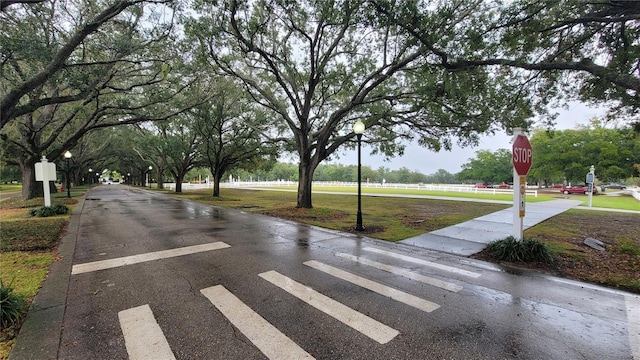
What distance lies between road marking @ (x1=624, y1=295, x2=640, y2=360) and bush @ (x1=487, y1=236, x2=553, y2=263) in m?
1.61

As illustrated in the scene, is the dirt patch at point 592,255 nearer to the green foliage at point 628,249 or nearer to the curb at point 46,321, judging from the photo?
the green foliage at point 628,249

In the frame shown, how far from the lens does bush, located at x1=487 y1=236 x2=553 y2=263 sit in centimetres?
Answer: 583

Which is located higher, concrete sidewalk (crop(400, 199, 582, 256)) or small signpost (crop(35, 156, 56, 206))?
small signpost (crop(35, 156, 56, 206))

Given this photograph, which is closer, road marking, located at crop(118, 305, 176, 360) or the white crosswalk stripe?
road marking, located at crop(118, 305, 176, 360)

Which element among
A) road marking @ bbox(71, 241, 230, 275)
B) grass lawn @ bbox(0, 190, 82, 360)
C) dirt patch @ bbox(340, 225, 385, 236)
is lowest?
dirt patch @ bbox(340, 225, 385, 236)

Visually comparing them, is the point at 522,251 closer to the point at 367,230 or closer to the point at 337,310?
the point at 367,230

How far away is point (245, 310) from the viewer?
11.7 feet

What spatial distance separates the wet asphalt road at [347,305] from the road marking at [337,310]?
Result: 5 cm

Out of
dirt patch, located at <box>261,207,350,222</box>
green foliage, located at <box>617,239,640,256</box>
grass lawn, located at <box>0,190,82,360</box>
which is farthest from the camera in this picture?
dirt patch, located at <box>261,207,350,222</box>

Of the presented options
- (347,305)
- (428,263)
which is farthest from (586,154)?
(347,305)

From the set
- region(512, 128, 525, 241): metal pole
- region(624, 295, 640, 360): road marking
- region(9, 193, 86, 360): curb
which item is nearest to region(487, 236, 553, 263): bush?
region(512, 128, 525, 241): metal pole

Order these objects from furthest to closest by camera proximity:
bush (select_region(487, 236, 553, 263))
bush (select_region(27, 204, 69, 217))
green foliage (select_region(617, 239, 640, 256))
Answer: bush (select_region(27, 204, 69, 217)) < green foliage (select_region(617, 239, 640, 256)) < bush (select_region(487, 236, 553, 263))

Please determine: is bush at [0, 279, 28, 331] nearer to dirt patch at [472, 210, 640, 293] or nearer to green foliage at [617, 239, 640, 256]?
dirt patch at [472, 210, 640, 293]

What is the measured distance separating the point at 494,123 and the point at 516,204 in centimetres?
688
